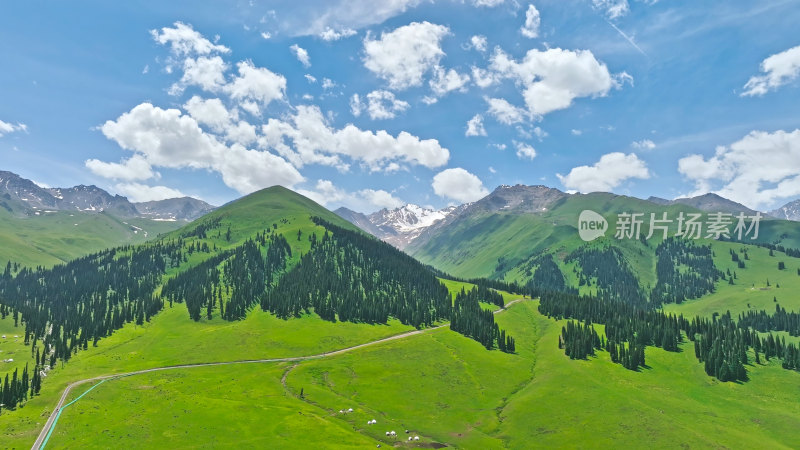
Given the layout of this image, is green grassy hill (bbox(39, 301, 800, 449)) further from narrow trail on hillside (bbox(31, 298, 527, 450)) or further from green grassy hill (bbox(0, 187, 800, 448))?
narrow trail on hillside (bbox(31, 298, 527, 450))

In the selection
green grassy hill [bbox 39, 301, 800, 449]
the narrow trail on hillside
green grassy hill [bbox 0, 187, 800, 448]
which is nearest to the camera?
the narrow trail on hillside

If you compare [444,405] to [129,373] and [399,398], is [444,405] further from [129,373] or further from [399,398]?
[129,373]

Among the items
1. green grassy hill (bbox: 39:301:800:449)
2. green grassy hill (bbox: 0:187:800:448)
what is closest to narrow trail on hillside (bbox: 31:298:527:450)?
green grassy hill (bbox: 0:187:800:448)

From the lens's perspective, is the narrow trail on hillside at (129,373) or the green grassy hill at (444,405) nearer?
the narrow trail on hillside at (129,373)

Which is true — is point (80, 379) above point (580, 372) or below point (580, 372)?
below

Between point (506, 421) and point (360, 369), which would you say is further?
point (360, 369)

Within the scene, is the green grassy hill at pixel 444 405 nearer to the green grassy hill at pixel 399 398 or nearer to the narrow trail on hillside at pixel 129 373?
the green grassy hill at pixel 399 398

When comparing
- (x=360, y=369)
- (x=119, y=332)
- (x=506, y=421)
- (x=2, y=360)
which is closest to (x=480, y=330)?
(x=360, y=369)

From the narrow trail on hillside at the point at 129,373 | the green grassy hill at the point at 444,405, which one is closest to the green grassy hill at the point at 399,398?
the green grassy hill at the point at 444,405

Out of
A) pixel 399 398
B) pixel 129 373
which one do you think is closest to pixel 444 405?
pixel 399 398

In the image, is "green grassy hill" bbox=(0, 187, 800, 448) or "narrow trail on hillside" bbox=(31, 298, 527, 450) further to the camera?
"green grassy hill" bbox=(0, 187, 800, 448)

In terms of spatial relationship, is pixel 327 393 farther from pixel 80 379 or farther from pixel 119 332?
pixel 119 332
